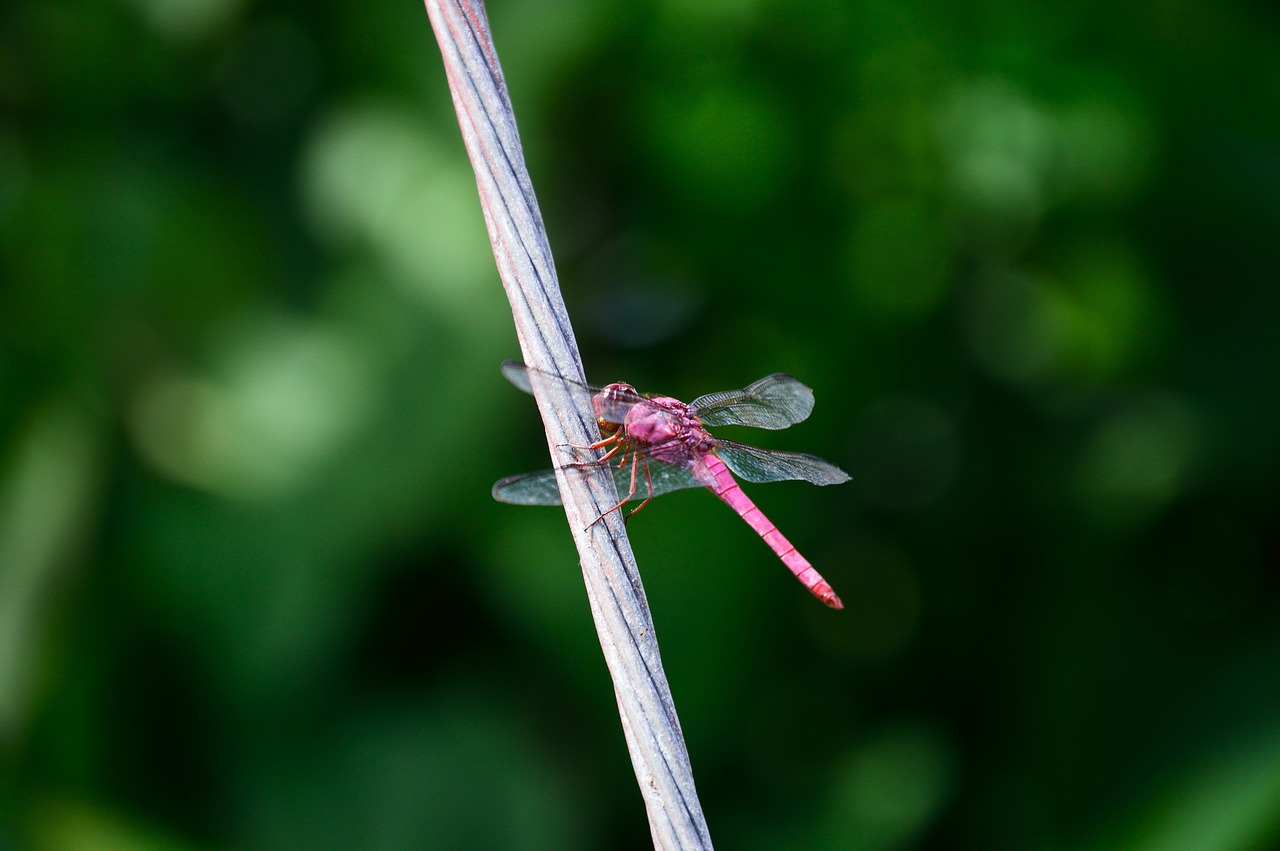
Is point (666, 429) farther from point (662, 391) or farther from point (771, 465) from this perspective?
point (662, 391)

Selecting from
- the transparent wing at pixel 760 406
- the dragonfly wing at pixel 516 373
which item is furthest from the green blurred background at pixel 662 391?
the dragonfly wing at pixel 516 373

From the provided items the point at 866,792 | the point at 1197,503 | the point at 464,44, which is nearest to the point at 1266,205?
the point at 1197,503

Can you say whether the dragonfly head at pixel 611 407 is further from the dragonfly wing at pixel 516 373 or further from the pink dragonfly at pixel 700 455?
the dragonfly wing at pixel 516 373

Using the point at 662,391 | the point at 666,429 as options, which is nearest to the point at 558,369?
the point at 666,429

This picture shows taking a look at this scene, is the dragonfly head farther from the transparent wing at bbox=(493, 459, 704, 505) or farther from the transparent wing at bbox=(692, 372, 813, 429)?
the transparent wing at bbox=(692, 372, 813, 429)

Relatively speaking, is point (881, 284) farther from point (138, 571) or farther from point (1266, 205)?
point (138, 571)

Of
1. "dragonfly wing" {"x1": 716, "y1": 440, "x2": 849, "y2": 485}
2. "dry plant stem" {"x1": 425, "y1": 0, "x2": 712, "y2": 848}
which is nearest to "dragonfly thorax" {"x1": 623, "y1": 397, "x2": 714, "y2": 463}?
"dragonfly wing" {"x1": 716, "y1": 440, "x2": 849, "y2": 485}
